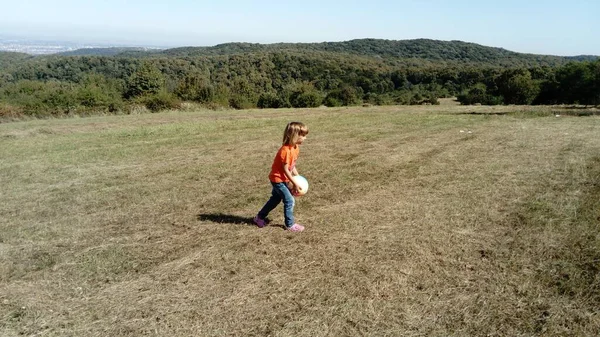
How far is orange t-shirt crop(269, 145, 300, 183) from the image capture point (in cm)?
523

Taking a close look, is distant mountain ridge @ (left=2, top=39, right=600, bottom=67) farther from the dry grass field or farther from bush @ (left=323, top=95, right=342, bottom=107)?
the dry grass field

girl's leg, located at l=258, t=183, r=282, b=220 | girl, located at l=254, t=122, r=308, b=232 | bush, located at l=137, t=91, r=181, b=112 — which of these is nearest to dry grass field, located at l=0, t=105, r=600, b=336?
girl's leg, located at l=258, t=183, r=282, b=220

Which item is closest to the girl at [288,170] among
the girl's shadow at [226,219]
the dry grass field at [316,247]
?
the dry grass field at [316,247]

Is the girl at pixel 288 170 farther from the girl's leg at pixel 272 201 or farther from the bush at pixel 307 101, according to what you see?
the bush at pixel 307 101

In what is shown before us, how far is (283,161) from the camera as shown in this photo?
17.2 ft

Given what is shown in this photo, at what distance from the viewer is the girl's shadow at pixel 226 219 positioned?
6082mm

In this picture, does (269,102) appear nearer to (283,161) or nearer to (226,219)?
(226,219)

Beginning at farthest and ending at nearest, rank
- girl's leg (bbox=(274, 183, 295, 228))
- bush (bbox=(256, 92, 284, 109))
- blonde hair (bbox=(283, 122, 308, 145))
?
1. bush (bbox=(256, 92, 284, 109))
2. girl's leg (bbox=(274, 183, 295, 228))
3. blonde hair (bbox=(283, 122, 308, 145))

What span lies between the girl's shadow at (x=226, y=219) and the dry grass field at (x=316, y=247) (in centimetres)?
5

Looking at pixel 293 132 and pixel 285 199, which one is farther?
pixel 285 199

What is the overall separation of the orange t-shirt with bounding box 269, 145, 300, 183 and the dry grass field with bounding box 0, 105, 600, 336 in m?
0.84

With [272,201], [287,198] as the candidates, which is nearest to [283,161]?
[287,198]

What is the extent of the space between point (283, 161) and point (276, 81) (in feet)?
285

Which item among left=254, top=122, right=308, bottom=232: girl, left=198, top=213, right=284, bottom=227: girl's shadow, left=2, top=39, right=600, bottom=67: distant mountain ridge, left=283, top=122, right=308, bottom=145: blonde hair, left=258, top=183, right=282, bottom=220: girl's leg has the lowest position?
left=198, top=213, right=284, bottom=227: girl's shadow
